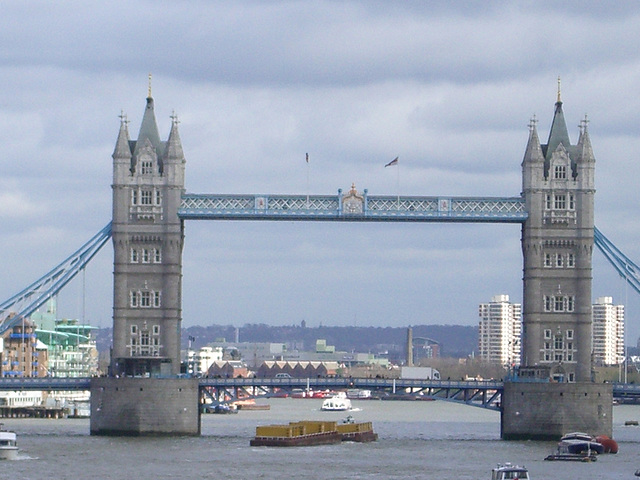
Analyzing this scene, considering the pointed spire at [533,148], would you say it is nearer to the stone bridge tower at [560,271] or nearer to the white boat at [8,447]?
the stone bridge tower at [560,271]

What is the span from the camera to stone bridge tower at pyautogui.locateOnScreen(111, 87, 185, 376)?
168125mm

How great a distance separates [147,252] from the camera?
6629 inches

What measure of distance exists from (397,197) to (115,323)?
27680mm

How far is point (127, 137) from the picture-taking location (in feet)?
558

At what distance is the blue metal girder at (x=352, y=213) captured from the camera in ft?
553

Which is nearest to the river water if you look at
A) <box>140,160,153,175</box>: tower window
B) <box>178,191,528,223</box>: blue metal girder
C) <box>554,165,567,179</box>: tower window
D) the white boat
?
the white boat

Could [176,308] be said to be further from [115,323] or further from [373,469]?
[373,469]

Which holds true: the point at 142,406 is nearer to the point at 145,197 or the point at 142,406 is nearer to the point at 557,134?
the point at 145,197

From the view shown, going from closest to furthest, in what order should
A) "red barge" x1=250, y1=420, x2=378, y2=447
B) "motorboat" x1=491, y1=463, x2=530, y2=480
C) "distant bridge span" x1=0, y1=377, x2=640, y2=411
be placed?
"motorboat" x1=491, y1=463, x2=530, y2=480
"red barge" x1=250, y1=420, x2=378, y2=447
"distant bridge span" x1=0, y1=377, x2=640, y2=411

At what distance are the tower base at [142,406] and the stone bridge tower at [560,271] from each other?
103ft

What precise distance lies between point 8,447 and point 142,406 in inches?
970

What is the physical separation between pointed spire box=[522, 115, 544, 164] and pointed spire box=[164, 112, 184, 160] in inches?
1222

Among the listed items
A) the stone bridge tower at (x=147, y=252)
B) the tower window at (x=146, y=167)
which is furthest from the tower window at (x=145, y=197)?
the tower window at (x=146, y=167)

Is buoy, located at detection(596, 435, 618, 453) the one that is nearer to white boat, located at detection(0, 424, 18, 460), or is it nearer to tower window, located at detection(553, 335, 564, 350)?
tower window, located at detection(553, 335, 564, 350)
